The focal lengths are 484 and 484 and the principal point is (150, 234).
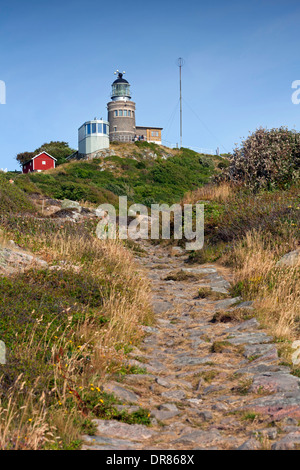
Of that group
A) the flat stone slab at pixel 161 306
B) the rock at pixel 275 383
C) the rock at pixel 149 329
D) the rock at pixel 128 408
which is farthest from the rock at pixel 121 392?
the flat stone slab at pixel 161 306

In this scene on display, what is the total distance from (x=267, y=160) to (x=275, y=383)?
45.6 ft

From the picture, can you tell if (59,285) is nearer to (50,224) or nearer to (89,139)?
(50,224)

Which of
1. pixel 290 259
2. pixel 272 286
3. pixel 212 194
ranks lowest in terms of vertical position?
pixel 272 286

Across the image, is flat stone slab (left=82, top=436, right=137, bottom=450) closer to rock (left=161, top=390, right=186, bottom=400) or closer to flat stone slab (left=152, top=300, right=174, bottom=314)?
rock (left=161, top=390, right=186, bottom=400)

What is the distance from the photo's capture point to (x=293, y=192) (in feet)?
51.6

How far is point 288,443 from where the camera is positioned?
A: 141 inches

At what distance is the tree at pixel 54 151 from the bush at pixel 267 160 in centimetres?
4349

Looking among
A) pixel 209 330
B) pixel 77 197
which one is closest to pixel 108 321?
pixel 209 330

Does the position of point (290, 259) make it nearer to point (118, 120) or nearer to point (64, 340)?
point (64, 340)

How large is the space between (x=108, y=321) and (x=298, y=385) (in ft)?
9.18

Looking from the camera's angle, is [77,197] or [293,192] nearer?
[293,192]

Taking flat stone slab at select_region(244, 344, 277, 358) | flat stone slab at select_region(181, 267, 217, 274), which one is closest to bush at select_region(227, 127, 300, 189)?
flat stone slab at select_region(181, 267, 217, 274)

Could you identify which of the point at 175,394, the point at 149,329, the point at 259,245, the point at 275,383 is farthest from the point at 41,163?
the point at 275,383

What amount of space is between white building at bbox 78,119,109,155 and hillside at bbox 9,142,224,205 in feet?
5.46
